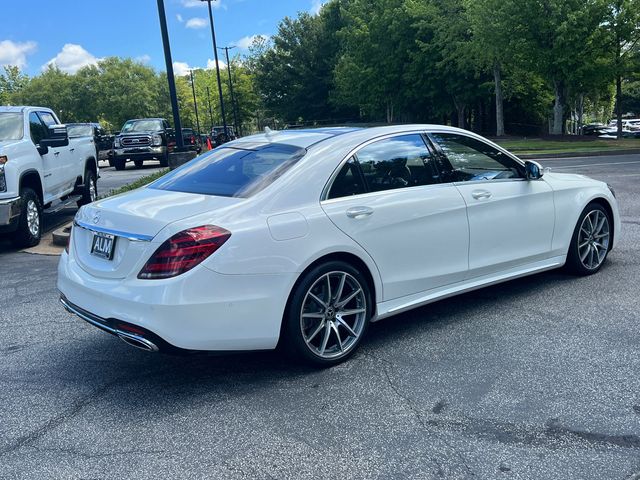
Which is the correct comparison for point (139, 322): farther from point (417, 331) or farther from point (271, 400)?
point (417, 331)

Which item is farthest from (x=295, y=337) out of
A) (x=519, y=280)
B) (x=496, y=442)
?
(x=519, y=280)

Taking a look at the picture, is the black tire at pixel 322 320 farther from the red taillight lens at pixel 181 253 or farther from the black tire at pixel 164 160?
the black tire at pixel 164 160

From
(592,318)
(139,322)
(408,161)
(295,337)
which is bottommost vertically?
(592,318)

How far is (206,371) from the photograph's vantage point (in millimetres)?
4137

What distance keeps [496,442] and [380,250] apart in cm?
155

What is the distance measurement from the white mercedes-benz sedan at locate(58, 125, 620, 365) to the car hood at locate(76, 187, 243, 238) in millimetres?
13

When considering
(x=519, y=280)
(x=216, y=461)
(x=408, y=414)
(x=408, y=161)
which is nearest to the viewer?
(x=216, y=461)

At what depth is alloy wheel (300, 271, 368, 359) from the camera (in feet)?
13.0

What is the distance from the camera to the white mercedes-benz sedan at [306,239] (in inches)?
139

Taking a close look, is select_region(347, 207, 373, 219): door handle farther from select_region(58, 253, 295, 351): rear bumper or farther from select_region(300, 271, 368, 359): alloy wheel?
select_region(58, 253, 295, 351): rear bumper

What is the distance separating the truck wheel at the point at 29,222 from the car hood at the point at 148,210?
15.7 ft

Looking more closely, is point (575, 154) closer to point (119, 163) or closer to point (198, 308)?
point (119, 163)

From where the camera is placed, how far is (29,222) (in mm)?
8648

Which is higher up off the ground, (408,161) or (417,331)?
(408,161)
